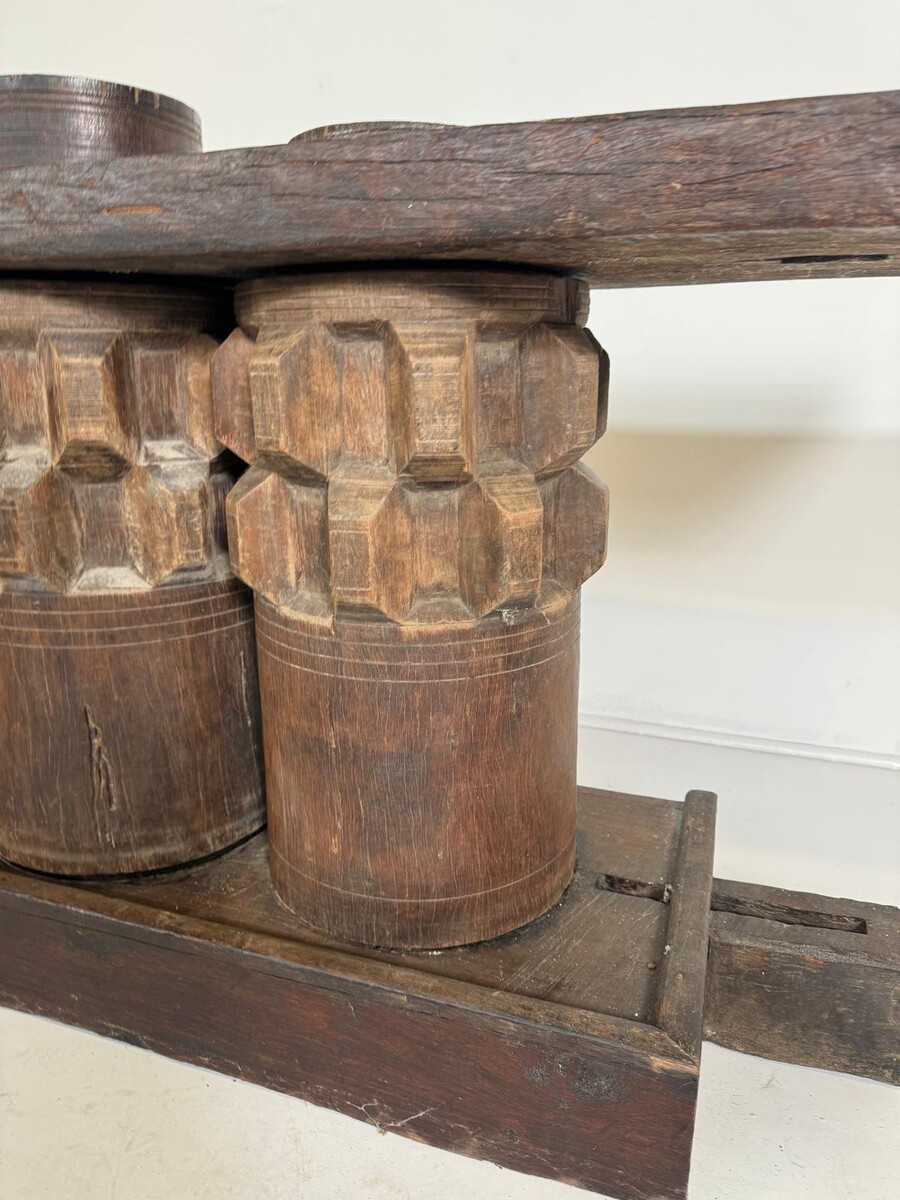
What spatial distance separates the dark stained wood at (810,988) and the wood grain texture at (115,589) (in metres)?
0.62

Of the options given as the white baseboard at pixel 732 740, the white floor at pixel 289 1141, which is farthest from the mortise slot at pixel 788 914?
the white baseboard at pixel 732 740

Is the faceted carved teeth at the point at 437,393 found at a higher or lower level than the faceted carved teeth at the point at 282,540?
higher

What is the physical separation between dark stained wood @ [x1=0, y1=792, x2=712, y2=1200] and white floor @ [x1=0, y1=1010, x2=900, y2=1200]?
49mm

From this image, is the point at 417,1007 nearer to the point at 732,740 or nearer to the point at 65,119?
the point at 65,119

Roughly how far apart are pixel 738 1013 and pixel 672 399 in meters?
1.06

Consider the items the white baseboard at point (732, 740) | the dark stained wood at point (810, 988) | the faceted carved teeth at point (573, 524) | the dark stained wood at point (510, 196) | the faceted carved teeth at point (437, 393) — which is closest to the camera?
the dark stained wood at point (510, 196)

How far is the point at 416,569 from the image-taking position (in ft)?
2.92

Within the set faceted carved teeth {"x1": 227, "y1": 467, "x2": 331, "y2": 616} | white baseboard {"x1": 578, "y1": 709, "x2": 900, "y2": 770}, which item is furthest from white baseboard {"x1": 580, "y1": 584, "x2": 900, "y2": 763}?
faceted carved teeth {"x1": 227, "y1": 467, "x2": 331, "y2": 616}

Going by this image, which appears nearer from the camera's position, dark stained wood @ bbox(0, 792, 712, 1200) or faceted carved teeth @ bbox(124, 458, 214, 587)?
dark stained wood @ bbox(0, 792, 712, 1200)

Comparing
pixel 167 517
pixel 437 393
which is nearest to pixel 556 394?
pixel 437 393

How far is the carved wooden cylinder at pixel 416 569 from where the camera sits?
2.78 feet

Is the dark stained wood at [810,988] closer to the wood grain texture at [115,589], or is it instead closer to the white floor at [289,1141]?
the white floor at [289,1141]

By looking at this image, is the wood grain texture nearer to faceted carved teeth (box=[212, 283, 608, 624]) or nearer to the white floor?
faceted carved teeth (box=[212, 283, 608, 624])

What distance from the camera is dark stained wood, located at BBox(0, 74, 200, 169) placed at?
3.17ft
